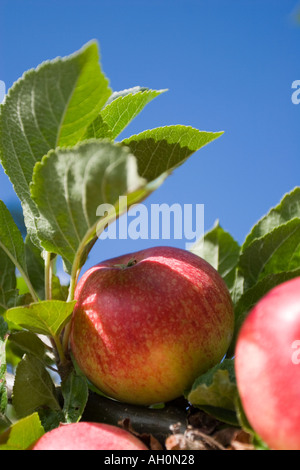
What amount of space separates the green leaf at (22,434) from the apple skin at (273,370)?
313mm

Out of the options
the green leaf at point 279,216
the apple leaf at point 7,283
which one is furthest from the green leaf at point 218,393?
the apple leaf at point 7,283

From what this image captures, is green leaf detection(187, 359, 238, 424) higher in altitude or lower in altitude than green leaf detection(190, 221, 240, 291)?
lower

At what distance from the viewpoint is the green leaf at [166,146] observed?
0.91m

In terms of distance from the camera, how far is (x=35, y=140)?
0.91 m

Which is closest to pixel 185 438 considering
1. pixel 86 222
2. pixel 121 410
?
pixel 121 410

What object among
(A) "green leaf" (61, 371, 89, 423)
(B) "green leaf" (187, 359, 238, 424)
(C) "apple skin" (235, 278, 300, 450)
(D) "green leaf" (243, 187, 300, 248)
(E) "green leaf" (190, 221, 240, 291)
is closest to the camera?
(C) "apple skin" (235, 278, 300, 450)

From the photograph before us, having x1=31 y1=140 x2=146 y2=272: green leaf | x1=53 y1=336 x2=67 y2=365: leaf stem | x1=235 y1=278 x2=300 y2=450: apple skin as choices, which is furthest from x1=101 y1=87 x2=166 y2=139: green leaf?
x1=235 y1=278 x2=300 y2=450: apple skin

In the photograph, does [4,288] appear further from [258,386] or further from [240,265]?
[258,386]

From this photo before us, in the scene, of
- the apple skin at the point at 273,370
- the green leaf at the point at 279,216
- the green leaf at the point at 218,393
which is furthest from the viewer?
the green leaf at the point at 279,216

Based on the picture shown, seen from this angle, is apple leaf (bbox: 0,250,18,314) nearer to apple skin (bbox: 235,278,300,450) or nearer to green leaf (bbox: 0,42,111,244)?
green leaf (bbox: 0,42,111,244)

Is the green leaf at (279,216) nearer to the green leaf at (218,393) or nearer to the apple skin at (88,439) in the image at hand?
the green leaf at (218,393)

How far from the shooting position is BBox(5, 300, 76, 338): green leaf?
0.84m

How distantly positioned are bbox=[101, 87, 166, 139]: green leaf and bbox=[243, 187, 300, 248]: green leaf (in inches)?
11.4

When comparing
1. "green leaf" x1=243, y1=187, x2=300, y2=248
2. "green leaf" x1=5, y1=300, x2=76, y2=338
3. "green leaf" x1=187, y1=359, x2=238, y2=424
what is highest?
"green leaf" x1=243, y1=187, x2=300, y2=248
